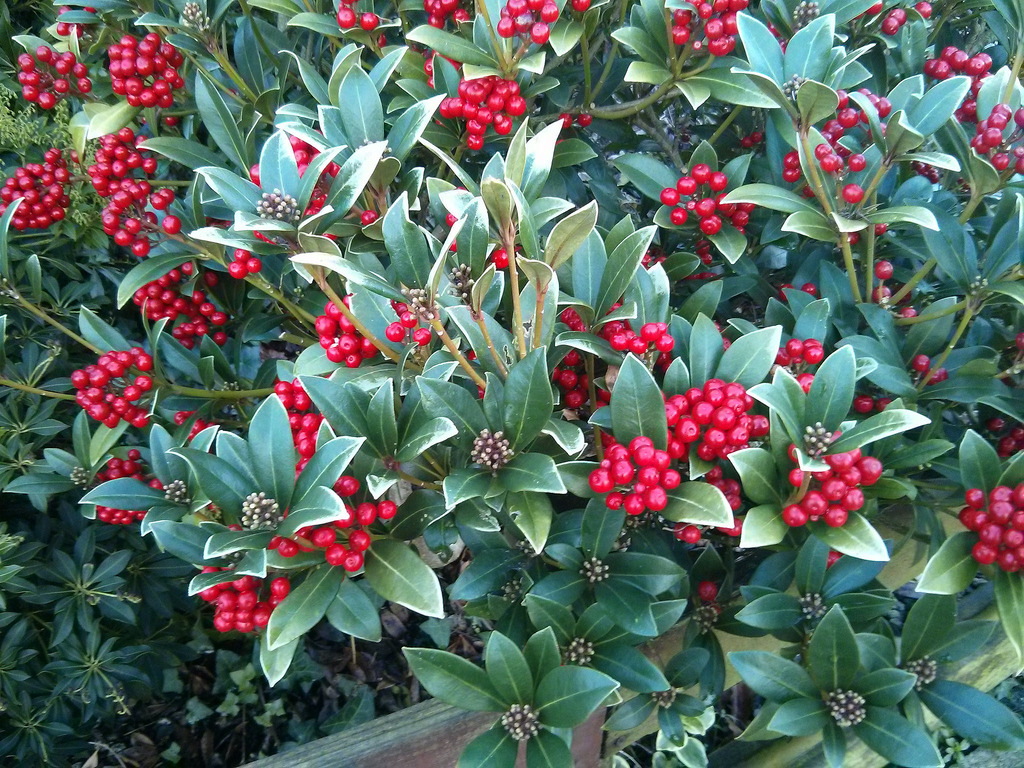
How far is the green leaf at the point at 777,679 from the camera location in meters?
1.03

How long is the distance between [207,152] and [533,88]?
0.75 metres

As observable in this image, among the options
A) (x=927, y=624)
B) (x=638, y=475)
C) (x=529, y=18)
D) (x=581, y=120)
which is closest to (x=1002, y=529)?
(x=927, y=624)

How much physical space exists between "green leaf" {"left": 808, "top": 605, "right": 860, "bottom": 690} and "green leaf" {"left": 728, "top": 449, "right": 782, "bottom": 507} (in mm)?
186

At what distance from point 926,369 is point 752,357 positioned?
478 mm

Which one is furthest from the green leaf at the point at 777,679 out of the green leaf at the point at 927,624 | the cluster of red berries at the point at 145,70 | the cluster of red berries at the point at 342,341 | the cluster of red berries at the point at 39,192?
the cluster of red berries at the point at 39,192

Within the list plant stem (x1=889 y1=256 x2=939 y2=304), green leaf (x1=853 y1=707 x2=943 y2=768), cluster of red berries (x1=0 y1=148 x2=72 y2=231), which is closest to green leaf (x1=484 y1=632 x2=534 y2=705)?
green leaf (x1=853 y1=707 x2=943 y2=768)

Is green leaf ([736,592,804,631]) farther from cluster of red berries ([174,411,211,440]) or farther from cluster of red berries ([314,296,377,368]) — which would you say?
cluster of red berries ([174,411,211,440])

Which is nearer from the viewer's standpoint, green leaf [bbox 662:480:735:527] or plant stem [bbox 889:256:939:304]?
green leaf [bbox 662:480:735:527]

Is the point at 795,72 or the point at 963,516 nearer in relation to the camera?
the point at 963,516

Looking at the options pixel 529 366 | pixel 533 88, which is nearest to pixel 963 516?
pixel 529 366

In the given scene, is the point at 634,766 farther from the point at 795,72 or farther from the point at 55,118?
the point at 55,118

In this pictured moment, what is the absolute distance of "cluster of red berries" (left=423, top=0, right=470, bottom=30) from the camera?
1.36 meters

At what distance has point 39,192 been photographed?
167 centimetres

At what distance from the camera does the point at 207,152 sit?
154 centimetres
